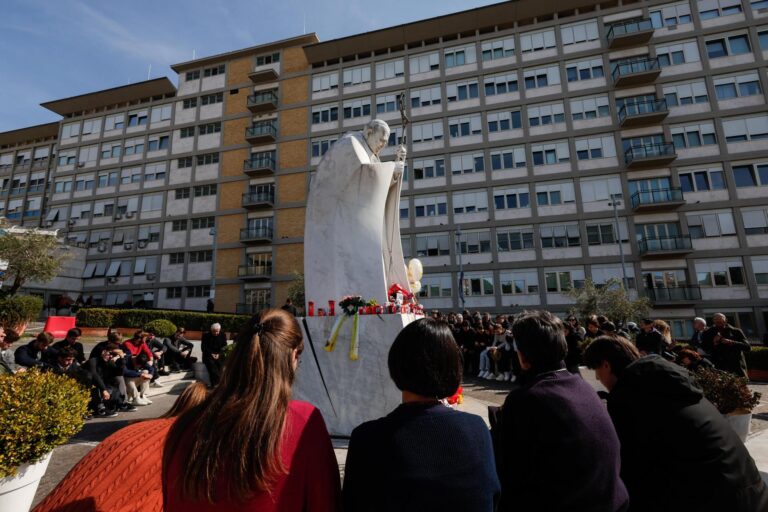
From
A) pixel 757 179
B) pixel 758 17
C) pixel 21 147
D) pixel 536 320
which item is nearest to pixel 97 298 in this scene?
pixel 21 147

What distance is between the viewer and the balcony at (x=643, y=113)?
28.2 meters

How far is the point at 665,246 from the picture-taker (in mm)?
27078

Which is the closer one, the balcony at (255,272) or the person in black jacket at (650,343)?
the person in black jacket at (650,343)

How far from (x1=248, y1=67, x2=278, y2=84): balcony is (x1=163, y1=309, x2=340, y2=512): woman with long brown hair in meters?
41.5

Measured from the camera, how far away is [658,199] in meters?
27.6

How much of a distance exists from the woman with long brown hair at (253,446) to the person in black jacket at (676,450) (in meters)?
1.71

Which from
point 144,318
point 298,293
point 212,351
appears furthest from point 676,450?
point 298,293

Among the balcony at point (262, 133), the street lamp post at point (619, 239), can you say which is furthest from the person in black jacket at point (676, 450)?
the balcony at point (262, 133)

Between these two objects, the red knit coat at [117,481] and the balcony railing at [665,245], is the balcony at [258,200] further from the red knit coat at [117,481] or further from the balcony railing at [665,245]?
the red knit coat at [117,481]

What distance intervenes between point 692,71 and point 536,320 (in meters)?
36.0

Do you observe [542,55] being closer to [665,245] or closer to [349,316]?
[665,245]

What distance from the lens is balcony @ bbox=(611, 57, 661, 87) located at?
2857 centimetres

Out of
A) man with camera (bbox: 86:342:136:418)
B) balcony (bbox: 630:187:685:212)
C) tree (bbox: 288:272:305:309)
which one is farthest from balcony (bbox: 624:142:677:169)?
man with camera (bbox: 86:342:136:418)

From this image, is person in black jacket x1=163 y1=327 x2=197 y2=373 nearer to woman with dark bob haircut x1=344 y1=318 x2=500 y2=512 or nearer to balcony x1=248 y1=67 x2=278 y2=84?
woman with dark bob haircut x1=344 y1=318 x2=500 y2=512
